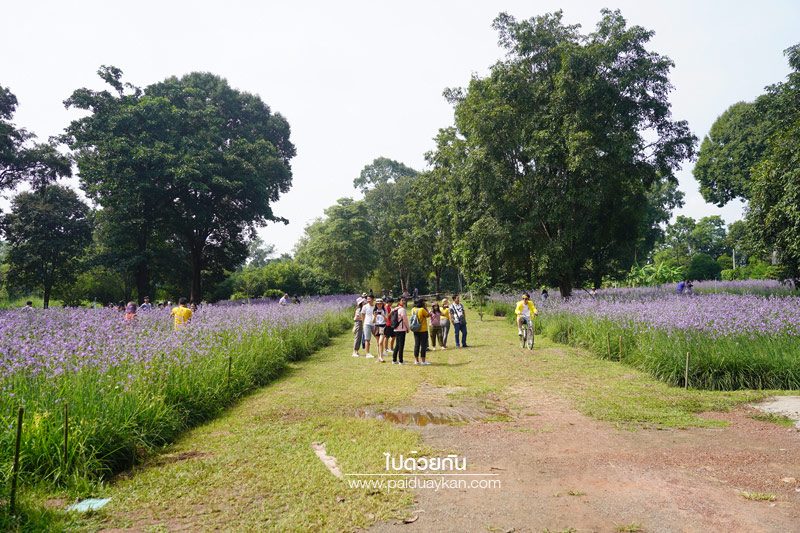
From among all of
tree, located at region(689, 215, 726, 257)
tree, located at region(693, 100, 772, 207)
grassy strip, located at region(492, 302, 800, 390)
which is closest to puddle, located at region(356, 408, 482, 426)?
grassy strip, located at region(492, 302, 800, 390)

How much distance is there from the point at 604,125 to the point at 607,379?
1298 cm

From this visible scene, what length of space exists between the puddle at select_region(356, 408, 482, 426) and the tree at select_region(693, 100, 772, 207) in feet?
95.1

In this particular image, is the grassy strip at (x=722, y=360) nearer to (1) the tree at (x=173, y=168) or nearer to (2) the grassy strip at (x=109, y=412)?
(2) the grassy strip at (x=109, y=412)

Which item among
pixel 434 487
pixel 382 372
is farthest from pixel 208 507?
pixel 382 372

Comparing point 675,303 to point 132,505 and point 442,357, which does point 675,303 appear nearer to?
point 442,357

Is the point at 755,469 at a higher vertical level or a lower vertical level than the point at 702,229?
lower

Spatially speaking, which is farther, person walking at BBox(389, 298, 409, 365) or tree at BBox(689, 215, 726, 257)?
tree at BBox(689, 215, 726, 257)

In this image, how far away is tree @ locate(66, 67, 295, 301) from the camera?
77.7 ft

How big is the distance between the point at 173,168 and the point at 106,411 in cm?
2030

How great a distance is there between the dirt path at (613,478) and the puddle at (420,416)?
34 centimetres

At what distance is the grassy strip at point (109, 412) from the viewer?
4.80m

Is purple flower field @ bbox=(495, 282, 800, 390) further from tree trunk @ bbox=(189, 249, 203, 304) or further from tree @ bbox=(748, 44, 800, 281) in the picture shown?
tree trunk @ bbox=(189, 249, 203, 304)

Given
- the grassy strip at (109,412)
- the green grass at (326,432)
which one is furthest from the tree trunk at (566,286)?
the grassy strip at (109,412)

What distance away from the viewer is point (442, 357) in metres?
13.9
